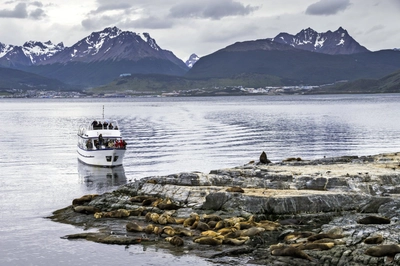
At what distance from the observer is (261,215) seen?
3359cm

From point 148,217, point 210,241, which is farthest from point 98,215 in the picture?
point 210,241

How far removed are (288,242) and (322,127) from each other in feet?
297

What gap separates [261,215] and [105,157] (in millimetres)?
35182

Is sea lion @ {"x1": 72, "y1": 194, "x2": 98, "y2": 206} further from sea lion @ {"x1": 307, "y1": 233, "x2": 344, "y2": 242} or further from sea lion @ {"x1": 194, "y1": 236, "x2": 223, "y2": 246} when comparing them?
sea lion @ {"x1": 307, "y1": 233, "x2": 344, "y2": 242}

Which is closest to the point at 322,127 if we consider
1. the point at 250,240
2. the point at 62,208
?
the point at 62,208

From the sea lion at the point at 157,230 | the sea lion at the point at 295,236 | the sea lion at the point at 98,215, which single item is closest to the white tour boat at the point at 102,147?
the sea lion at the point at 98,215

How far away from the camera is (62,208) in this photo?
41469 mm

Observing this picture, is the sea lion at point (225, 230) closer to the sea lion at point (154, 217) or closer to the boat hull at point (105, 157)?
the sea lion at point (154, 217)

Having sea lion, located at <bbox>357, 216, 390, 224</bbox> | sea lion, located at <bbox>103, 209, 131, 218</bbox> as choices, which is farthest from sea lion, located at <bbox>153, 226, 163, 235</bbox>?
sea lion, located at <bbox>357, 216, 390, 224</bbox>

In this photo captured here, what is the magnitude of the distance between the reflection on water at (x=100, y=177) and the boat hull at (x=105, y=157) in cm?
67

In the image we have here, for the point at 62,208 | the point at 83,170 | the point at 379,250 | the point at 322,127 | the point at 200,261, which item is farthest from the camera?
the point at 322,127

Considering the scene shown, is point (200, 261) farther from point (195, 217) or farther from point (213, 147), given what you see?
point (213, 147)

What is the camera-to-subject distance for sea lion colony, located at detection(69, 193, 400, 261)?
27.1 m

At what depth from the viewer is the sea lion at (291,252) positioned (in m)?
26.7
